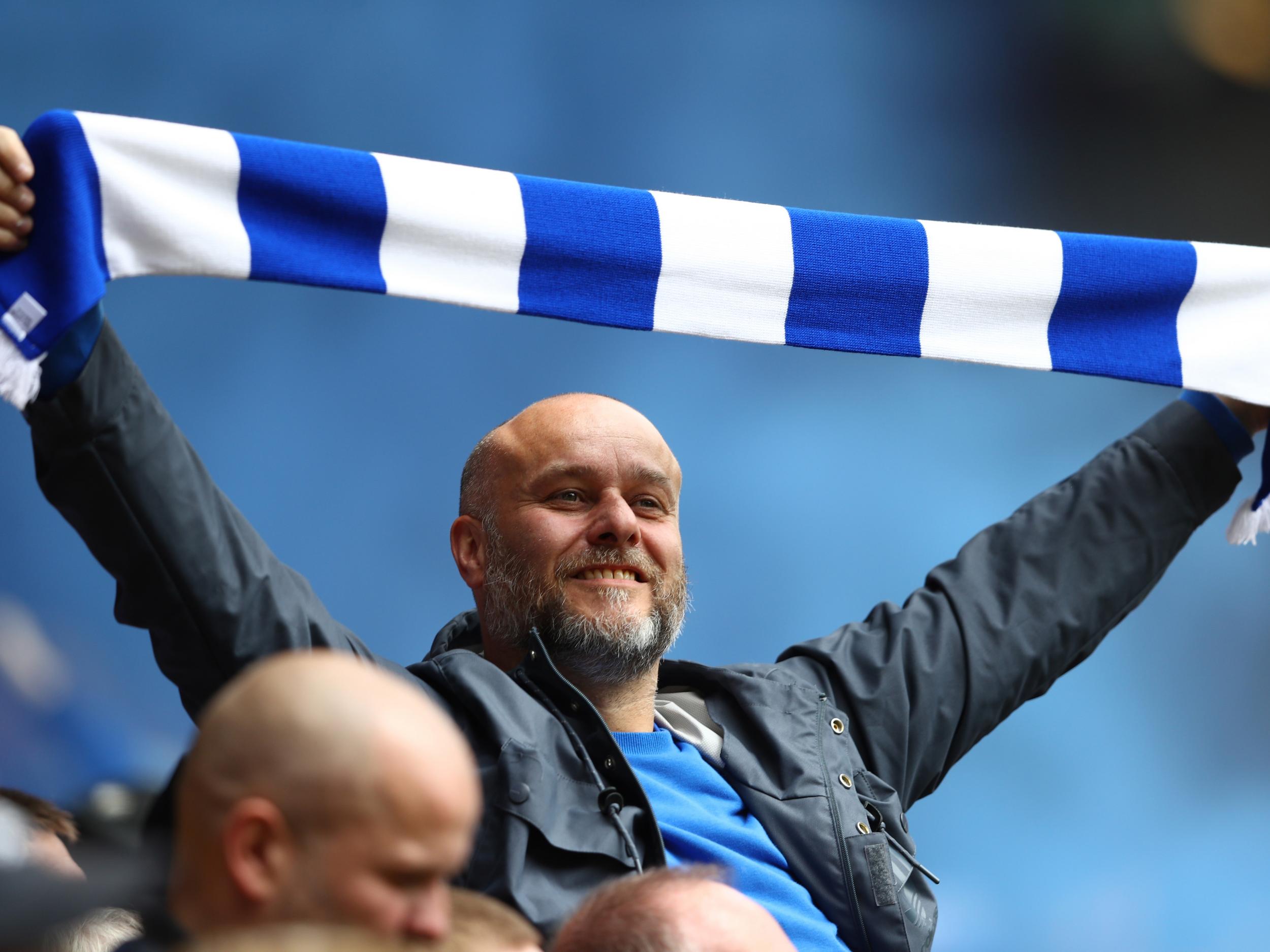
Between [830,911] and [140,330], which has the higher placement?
[140,330]

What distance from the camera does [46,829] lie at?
3.52ft

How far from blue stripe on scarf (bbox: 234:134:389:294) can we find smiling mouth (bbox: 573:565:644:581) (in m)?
0.41

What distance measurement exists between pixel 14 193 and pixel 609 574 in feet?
2.40

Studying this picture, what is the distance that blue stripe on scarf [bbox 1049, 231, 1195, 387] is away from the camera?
157 centimetres

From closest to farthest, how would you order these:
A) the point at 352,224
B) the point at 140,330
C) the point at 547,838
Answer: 1. the point at 547,838
2. the point at 352,224
3. the point at 140,330

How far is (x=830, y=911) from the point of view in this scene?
130cm

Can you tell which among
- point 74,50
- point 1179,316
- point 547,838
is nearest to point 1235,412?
point 1179,316

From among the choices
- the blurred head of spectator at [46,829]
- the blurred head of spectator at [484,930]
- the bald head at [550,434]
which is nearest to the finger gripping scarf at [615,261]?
the bald head at [550,434]

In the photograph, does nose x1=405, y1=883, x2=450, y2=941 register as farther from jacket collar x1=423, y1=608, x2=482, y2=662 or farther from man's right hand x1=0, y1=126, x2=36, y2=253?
jacket collar x1=423, y1=608, x2=482, y2=662

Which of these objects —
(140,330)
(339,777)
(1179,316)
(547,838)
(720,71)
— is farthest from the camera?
(720,71)

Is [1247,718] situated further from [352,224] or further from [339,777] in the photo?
[339,777]

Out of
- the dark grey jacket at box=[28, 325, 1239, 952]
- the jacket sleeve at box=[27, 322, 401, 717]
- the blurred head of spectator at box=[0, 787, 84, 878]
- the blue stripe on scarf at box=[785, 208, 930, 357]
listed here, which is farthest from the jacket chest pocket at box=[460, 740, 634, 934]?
the blue stripe on scarf at box=[785, 208, 930, 357]

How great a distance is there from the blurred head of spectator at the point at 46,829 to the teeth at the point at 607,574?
0.58 metres

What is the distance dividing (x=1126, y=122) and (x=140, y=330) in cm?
211
